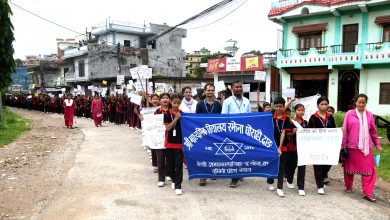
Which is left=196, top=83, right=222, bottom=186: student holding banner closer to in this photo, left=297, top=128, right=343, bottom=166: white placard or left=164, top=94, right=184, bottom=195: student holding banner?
left=164, top=94, right=184, bottom=195: student holding banner

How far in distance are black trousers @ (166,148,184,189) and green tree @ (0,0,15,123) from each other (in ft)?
39.4

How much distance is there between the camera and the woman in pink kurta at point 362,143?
5.66 m

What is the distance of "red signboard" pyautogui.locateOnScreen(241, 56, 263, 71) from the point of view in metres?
24.8

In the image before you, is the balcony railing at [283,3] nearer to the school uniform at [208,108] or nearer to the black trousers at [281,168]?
the school uniform at [208,108]

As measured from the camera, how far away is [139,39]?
43250mm

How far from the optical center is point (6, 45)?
16.2 meters

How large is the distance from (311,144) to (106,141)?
7944mm

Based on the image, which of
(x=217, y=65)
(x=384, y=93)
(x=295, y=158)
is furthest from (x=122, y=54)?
(x=295, y=158)

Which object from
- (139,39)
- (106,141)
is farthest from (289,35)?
(139,39)

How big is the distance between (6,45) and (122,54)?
2333 cm

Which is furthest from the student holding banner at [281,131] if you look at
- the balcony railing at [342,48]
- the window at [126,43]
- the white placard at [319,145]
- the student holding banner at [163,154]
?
the window at [126,43]

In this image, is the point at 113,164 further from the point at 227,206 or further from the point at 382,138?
the point at 382,138

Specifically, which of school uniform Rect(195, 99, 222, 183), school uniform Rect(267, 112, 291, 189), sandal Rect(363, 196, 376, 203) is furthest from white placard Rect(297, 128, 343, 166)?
school uniform Rect(195, 99, 222, 183)

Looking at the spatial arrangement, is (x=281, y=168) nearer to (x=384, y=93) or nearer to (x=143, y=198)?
(x=143, y=198)
